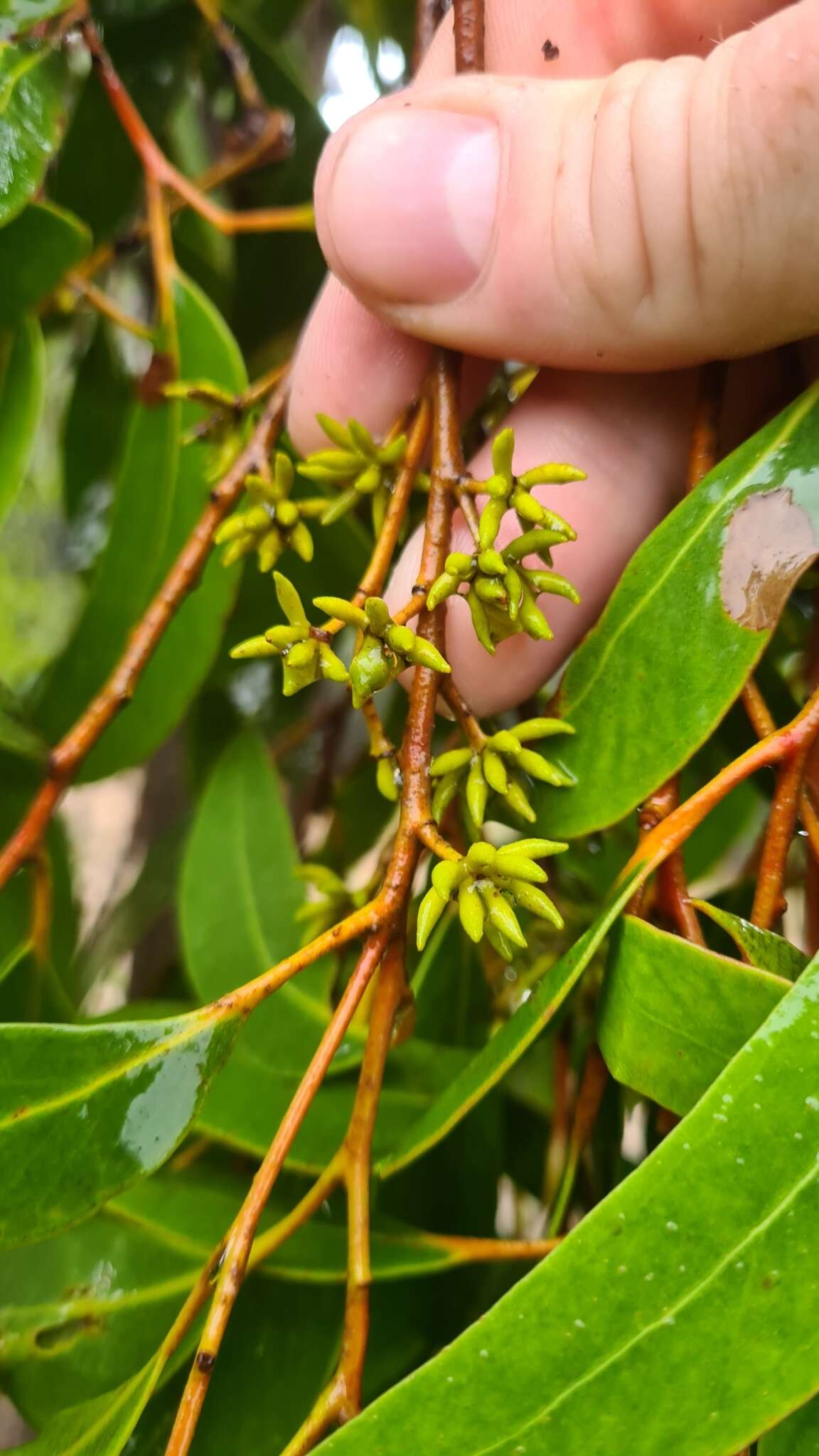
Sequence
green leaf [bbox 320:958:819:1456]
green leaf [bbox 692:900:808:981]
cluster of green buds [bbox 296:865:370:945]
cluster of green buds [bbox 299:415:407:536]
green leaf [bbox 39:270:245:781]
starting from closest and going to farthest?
1. green leaf [bbox 320:958:819:1456]
2. green leaf [bbox 692:900:808:981]
3. cluster of green buds [bbox 299:415:407:536]
4. cluster of green buds [bbox 296:865:370:945]
5. green leaf [bbox 39:270:245:781]

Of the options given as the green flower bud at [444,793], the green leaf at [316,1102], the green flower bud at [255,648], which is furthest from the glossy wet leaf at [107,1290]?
the green flower bud at [255,648]

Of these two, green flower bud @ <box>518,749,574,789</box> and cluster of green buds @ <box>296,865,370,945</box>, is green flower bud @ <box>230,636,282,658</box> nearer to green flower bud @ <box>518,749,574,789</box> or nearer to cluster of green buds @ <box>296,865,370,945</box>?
green flower bud @ <box>518,749,574,789</box>

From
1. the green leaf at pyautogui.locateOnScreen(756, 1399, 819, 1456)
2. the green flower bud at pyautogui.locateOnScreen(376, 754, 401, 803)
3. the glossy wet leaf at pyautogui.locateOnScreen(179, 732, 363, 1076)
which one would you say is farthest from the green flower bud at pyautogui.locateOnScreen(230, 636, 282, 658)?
the green leaf at pyautogui.locateOnScreen(756, 1399, 819, 1456)

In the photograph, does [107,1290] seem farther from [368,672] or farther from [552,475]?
[552,475]

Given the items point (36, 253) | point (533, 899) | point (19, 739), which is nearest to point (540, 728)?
point (533, 899)

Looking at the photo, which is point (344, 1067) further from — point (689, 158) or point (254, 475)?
point (689, 158)

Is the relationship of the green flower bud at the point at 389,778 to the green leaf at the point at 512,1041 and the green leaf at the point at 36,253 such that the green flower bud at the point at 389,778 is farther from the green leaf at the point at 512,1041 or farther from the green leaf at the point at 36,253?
the green leaf at the point at 36,253

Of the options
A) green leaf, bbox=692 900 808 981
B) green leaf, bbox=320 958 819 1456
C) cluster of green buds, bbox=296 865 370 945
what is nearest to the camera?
green leaf, bbox=320 958 819 1456
